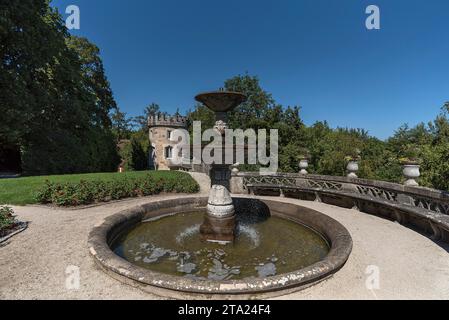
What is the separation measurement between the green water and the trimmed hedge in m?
3.44

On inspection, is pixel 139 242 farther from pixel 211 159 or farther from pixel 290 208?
pixel 290 208

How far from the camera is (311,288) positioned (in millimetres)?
3922

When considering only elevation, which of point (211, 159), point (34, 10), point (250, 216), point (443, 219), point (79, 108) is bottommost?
point (250, 216)

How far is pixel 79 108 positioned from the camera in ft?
55.5

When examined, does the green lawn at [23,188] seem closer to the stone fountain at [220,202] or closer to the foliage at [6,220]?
the foliage at [6,220]

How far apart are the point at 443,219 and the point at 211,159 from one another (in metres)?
5.59

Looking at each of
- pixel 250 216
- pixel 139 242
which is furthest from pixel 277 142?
pixel 139 242

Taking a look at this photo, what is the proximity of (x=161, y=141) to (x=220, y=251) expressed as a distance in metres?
27.0

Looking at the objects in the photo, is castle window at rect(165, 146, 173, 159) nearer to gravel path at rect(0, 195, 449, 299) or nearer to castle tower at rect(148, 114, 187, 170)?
castle tower at rect(148, 114, 187, 170)

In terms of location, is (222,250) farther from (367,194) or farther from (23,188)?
(23,188)

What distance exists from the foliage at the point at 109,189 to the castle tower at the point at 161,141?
1778 centimetres

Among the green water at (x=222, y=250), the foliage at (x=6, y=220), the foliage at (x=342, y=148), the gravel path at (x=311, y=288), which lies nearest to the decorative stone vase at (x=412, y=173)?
the foliage at (x=342, y=148)

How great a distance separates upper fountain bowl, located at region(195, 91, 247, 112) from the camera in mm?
6418

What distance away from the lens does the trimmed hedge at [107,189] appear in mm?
9336
